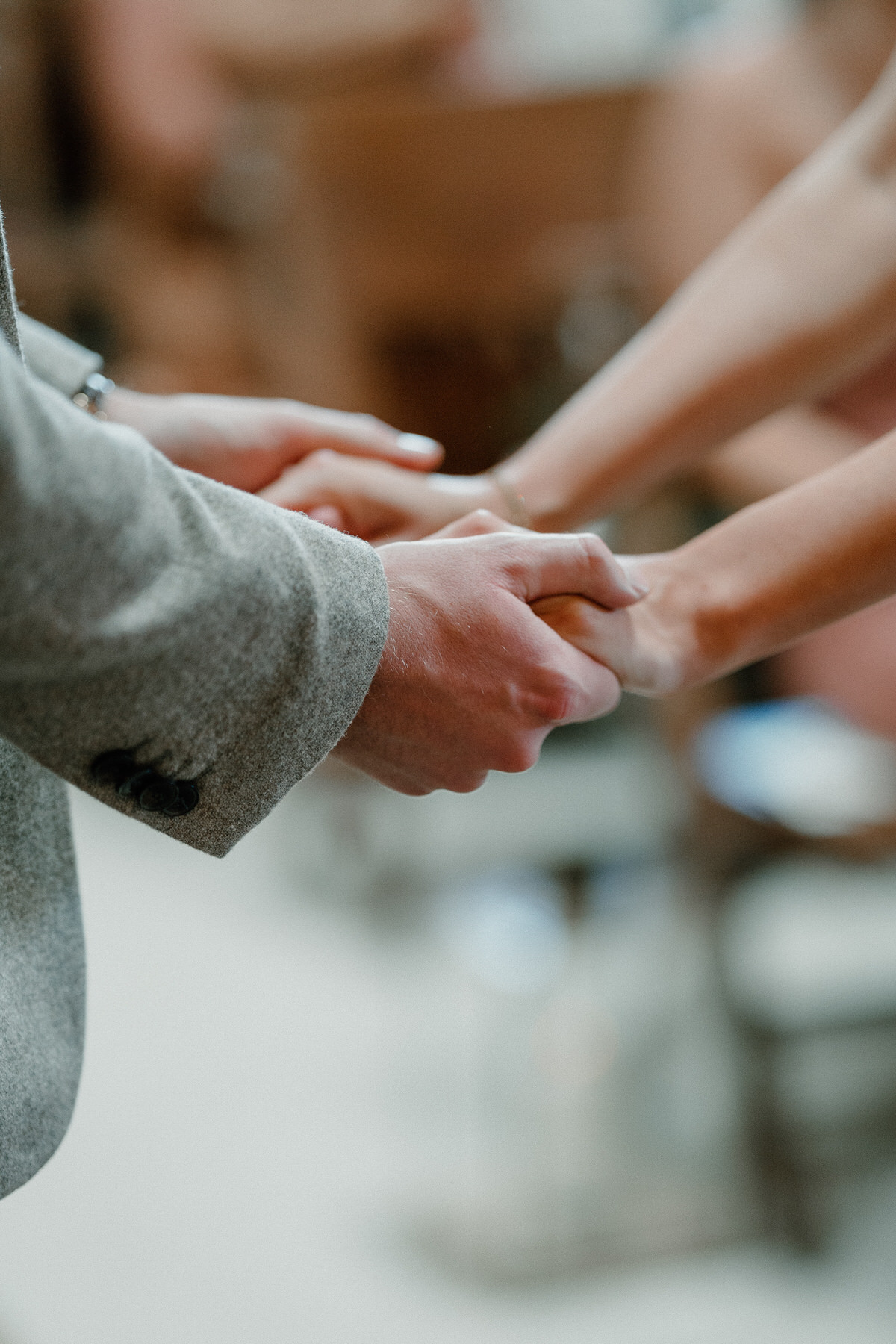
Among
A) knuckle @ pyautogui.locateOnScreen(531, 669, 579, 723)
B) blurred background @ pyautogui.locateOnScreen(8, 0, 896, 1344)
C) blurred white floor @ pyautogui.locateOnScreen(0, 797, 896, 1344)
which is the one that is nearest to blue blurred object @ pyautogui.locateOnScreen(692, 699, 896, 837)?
blurred background @ pyautogui.locateOnScreen(8, 0, 896, 1344)

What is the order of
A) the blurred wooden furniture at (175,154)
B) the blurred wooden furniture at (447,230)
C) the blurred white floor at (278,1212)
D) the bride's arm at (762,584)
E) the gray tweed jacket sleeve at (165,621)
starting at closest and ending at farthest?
the gray tweed jacket sleeve at (165,621) → the bride's arm at (762,584) → the blurred white floor at (278,1212) → the blurred wooden furniture at (447,230) → the blurred wooden furniture at (175,154)

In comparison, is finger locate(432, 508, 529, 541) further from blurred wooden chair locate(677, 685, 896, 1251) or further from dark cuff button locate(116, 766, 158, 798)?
blurred wooden chair locate(677, 685, 896, 1251)

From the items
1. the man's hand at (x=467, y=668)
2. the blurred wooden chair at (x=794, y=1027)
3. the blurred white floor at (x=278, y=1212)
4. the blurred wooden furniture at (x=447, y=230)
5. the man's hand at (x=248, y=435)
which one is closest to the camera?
the man's hand at (x=467, y=668)

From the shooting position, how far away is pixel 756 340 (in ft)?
2.67

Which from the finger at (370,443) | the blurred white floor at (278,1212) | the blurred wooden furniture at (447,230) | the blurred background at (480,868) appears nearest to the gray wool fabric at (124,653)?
the finger at (370,443)

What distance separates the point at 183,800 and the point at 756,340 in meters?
0.54

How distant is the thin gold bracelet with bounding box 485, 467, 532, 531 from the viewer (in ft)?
2.64

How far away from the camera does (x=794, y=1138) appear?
4.32ft

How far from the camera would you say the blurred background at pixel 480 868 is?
4.00 feet

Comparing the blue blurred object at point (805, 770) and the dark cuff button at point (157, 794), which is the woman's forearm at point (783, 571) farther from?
the blue blurred object at point (805, 770)

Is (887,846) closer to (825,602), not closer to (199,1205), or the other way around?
(825,602)

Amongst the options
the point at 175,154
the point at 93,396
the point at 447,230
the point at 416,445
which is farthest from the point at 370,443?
the point at 175,154

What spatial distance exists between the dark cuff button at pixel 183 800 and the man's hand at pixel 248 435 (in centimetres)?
32

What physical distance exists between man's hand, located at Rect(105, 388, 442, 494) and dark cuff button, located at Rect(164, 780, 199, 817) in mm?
320
